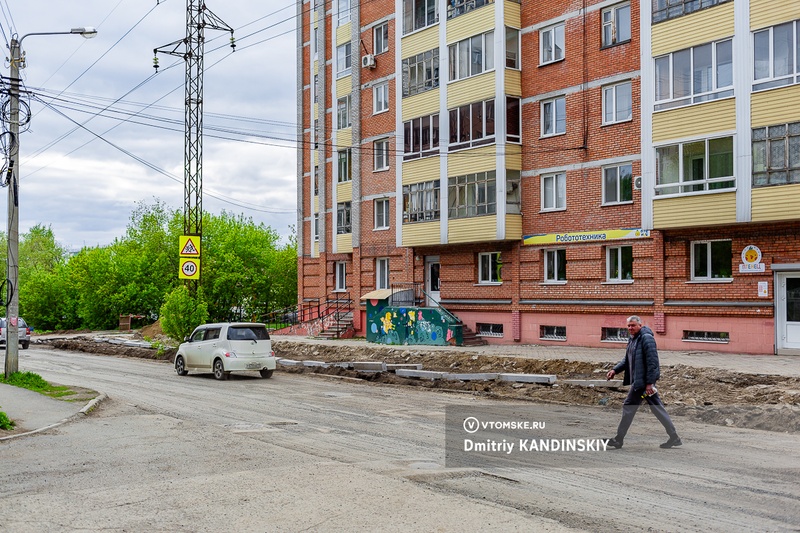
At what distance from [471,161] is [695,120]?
9.45 metres

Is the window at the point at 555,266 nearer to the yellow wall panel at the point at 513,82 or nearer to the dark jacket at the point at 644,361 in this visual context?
the yellow wall panel at the point at 513,82

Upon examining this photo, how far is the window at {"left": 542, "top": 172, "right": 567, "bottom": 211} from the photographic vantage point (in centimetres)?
2923

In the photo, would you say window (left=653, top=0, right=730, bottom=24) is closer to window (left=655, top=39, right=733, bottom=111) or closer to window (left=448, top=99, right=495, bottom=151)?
window (left=655, top=39, right=733, bottom=111)

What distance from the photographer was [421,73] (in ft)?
112

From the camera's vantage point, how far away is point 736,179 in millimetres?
23000

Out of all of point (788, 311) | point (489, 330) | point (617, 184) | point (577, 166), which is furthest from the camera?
point (489, 330)

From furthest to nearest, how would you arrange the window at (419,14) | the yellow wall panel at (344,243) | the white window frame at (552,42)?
the yellow wall panel at (344,243), the window at (419,14), the white window frame at (552,42)

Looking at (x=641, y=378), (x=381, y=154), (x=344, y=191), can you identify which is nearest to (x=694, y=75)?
(x=641, y=378)

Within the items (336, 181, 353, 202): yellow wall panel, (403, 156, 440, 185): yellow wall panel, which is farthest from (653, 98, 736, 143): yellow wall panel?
(336, 181, 353, 202): yellow wall panel

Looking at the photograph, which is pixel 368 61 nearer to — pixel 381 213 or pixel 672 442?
pixel 381 213

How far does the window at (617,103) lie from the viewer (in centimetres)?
2717

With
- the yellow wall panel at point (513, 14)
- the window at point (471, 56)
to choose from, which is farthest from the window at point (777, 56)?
the window at point (471, 56)

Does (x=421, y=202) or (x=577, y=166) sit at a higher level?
(x=577, y=166)

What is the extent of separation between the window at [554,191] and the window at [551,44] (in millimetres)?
4346
